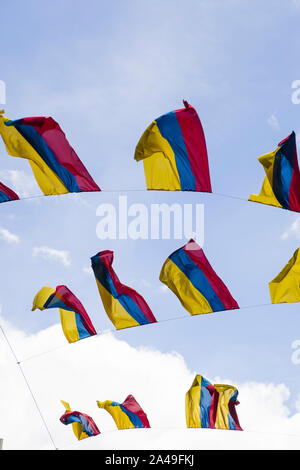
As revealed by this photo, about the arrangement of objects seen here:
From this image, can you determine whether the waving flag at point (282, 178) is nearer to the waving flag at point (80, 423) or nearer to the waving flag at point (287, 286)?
the waving flag at point (287, 286)

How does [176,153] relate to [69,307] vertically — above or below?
above

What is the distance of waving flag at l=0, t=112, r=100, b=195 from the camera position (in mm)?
8234

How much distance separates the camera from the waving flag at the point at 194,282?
29.4ft

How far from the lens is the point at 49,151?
27.5 feet

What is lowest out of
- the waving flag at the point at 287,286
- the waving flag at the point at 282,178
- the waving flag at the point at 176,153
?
the waving flag at the point at 287,286

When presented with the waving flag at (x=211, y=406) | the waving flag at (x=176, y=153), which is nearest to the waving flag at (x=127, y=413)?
the waving flag at (x=211, y=406)

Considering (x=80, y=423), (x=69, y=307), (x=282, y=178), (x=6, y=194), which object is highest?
(x=6, y=194)

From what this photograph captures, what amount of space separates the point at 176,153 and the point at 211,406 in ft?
24.9

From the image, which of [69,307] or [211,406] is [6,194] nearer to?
[69,307]

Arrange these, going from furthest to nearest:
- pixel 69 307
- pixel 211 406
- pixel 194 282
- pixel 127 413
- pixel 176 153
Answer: pixel 127 413
pixel 211 406
pixel 69 307
pixel 194 282
pixel 176 153

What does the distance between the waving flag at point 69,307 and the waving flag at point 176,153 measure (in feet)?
13.2

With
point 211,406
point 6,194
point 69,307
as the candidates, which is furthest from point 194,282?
point 211,406

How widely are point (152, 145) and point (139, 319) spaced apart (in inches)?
149
